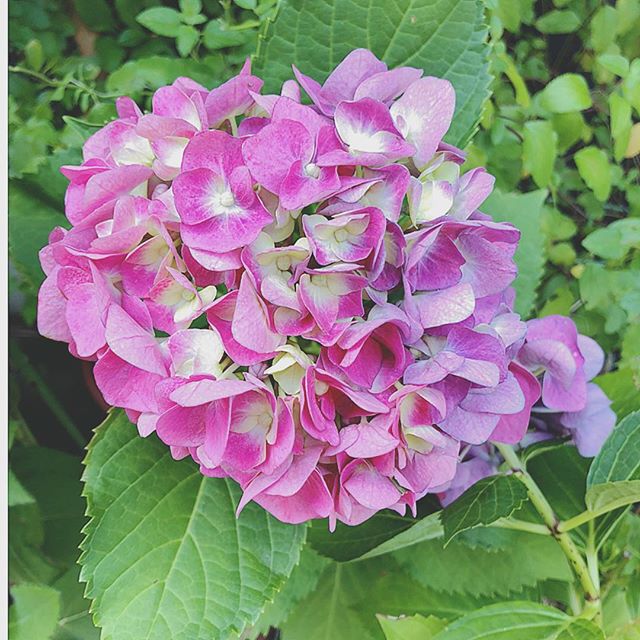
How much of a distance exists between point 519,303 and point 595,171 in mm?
223

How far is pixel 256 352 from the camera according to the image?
40 centimetres

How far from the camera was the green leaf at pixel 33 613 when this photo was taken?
645 millimetres

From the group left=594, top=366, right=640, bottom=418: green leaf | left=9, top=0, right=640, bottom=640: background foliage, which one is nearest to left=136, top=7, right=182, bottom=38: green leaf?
left=9, top=0, right=640, bottom=640: background foliage

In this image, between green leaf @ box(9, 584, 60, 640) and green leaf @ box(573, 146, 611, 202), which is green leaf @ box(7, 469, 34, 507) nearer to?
green leaf @ box(9, 584, 60, 640)

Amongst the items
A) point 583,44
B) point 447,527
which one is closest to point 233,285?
point 447,527

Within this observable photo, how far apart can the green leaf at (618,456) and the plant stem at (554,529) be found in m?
0.04

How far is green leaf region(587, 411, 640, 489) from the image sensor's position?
55 centimetres

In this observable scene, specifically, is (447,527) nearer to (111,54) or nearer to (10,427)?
(10,427)

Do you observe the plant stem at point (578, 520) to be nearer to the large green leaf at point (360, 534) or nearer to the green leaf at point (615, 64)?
the large green leaf at point (360, 534)

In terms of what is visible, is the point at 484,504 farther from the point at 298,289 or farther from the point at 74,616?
the point at 74,616

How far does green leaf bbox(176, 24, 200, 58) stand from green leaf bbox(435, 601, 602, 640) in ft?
1.76

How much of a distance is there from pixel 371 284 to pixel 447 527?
0.20 m

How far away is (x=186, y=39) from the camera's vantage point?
0.69 metres

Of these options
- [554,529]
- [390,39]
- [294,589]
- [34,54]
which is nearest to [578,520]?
[554,529]
